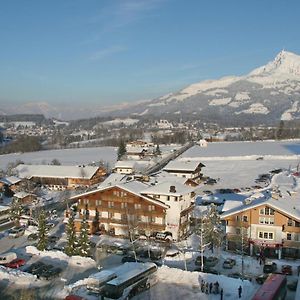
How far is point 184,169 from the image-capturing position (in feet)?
177

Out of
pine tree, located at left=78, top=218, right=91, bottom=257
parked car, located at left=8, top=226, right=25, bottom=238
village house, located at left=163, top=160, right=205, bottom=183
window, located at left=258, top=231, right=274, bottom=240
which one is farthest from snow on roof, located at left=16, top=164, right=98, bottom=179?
window, located at left=258, top=231, right=274, bottom=240

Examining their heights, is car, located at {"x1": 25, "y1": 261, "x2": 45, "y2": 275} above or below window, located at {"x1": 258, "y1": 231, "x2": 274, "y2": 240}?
below

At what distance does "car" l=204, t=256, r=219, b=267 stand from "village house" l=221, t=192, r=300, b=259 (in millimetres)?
1954

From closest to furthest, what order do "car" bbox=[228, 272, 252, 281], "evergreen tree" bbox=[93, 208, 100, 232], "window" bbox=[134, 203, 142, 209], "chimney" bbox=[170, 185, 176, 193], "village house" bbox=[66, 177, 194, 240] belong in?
"car" bbox=[228, 272, 252, 281]
"village house" bbox=[66, 177, 194, 240]
"chimney" bbox=[170, 185, 176, 193]
"window" bbox=[134, 203, 142, 209]
"evergreen tree" bbox=[93, 208, 100, 232]

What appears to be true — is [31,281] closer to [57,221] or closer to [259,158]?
[57,221]

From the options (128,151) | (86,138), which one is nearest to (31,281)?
(128,151)

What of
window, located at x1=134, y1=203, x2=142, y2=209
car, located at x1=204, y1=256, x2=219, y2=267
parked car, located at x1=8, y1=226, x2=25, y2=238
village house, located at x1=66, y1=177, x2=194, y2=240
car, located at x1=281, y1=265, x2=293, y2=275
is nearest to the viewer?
car, located at x1=281, y1=265, x2=293, y2=275

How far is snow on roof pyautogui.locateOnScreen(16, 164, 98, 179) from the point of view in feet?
171

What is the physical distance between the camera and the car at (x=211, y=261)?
23819mm

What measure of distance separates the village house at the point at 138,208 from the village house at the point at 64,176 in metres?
19.8

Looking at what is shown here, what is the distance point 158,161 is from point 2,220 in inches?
1740

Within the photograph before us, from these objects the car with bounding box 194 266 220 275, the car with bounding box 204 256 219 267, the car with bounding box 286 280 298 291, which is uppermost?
the car with bounding box 286 280 298 291

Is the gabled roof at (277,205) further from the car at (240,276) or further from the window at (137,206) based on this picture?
the window at (137,206)

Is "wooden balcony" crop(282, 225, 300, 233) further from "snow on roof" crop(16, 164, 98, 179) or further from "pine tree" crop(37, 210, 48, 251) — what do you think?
"snow on roof" crop(16, 164, 98, 179)
